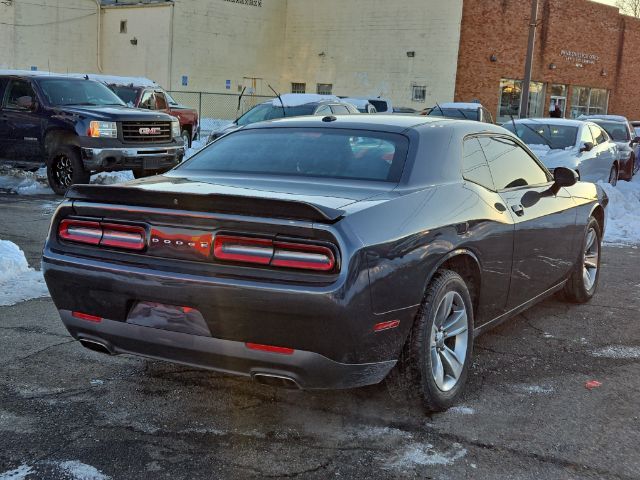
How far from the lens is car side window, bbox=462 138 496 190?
4449 millimetres

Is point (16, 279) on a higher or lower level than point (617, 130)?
lower

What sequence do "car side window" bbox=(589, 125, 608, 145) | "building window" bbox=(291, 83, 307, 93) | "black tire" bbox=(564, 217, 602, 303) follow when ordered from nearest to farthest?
1. "black tire" bbox=(564, 217, 602, 303)
2. "car side window" bbox=(589, 125, 608, 145)
3. "building window" bbox=(291, 83, 307, 93)

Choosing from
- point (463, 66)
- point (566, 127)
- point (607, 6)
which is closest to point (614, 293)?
point (566, 127)

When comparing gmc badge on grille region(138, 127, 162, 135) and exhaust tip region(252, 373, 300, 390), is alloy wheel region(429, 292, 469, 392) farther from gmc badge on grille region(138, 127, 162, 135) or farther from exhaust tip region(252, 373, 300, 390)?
gmc badge on grille region(138, 127, 162, 135)

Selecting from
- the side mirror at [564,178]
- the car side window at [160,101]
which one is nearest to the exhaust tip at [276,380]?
the side mirror at [564,178]

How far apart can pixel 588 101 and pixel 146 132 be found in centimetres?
3429

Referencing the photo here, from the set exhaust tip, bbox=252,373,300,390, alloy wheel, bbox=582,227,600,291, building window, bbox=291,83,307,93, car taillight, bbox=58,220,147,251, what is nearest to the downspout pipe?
building window, bbox=291,83,307,93

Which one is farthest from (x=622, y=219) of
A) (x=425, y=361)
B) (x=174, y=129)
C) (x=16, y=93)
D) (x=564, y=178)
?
(x=16, y=93)

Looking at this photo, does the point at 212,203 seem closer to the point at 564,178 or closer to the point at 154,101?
the point at 564,178

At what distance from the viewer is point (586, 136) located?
43.7 feet

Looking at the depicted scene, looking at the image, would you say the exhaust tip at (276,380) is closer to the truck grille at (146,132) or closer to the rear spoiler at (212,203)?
the rear spoiler at (212,203)

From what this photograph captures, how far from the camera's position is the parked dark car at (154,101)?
19.3 m

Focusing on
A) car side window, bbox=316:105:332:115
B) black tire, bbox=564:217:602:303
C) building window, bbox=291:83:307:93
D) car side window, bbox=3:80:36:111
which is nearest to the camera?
black tire, bbox=564:217:602:303

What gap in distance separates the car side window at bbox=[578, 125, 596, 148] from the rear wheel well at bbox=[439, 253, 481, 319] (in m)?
9.39
